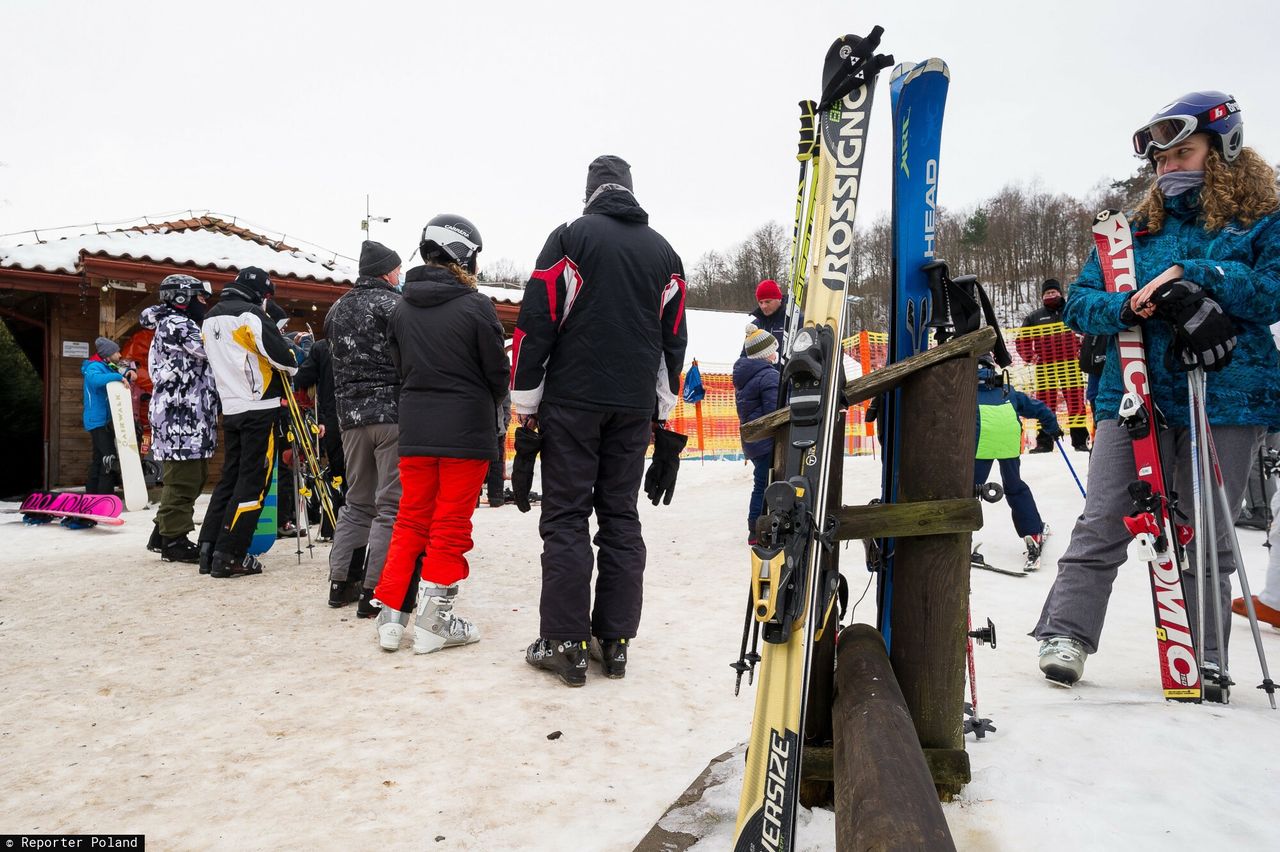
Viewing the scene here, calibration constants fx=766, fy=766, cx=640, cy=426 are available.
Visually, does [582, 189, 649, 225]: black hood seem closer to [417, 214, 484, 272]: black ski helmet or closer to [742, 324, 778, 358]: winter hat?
[417, 214, 484, 272]: black ski helmet

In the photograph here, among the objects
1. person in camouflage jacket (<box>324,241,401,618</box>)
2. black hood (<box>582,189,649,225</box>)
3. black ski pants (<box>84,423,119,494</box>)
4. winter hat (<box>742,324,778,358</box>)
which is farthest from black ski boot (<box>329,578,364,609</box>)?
black ski pants (<box>84,423,119,494</box>)

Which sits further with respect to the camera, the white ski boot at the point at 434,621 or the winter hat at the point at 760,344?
the winter hat at the point at 760,344

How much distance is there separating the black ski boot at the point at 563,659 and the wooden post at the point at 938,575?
1.60m

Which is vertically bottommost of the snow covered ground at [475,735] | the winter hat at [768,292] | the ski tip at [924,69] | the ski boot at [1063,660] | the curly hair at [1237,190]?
the snow covered ground at [475,735]

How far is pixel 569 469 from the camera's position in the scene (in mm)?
3350

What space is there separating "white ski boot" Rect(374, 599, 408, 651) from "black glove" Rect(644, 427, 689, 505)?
1.36 m

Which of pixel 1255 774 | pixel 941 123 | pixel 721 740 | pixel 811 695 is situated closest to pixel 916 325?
pixel 941 123

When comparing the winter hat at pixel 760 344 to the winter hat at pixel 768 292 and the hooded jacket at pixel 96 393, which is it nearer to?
the winter hat at pixel 768 292

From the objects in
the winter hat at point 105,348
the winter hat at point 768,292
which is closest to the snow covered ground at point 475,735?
the winter hat at point 768,292

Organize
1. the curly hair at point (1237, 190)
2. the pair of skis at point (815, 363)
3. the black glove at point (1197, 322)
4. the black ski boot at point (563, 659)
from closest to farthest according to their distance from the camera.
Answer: the pair of skis at point (815, 363), the black glove at point (1197, 322), the curly hair at point (1237, 190), the black ski boot at point (563, 659)

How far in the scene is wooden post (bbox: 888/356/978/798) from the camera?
195cm

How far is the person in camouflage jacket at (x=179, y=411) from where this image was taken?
19.3 ft

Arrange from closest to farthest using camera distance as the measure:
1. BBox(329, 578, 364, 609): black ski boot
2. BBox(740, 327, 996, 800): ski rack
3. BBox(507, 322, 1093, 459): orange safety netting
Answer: BBox(740, 327, 996, 800): ski rack < BBox(329, 578, 364, 609): black ski boot < BBox(507, 322, 1093, 459): orange safety netting

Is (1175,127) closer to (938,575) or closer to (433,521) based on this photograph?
(938,575)
